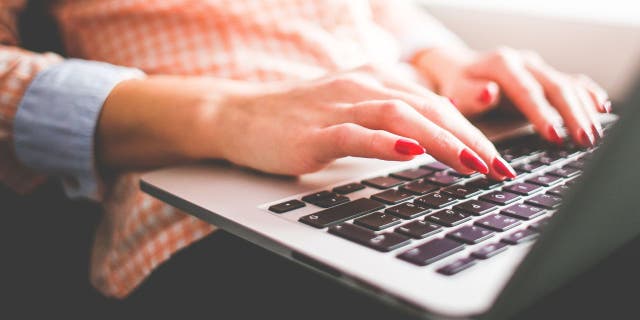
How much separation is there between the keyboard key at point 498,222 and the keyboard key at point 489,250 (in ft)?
0.09

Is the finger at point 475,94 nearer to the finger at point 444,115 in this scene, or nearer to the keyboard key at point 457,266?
the finger at point 444,115

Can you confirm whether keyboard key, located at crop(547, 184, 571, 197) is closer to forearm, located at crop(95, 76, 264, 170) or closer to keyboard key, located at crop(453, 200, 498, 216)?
keyboard key, located at crop(453, 200, 498, 216)

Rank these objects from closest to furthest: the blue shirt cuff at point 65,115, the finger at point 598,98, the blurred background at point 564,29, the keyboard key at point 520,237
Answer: the keyboard key at point 520,237
the blue shirt cuff at point 65,115
the finger at point 598,98
the blurred background at point 564,29

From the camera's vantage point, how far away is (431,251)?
342mm

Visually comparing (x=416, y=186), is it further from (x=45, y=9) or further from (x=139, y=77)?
(x=45, y=9)

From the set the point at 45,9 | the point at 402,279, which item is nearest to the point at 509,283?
the point at 402,279

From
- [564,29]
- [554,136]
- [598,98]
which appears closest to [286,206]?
[554,136]

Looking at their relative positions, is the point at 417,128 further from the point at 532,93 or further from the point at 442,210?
the point at 532,93

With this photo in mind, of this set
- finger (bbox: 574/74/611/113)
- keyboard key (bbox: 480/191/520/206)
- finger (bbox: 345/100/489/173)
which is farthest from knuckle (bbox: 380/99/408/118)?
finger (bbox: 574/74/611/113)

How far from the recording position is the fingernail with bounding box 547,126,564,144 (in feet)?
1.98

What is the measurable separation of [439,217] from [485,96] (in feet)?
1.06

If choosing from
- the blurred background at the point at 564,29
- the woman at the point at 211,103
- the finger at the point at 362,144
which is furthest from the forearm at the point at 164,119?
the blurred background at the point at 564,29

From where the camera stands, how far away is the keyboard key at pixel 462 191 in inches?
17.7

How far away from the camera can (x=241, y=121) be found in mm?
517
